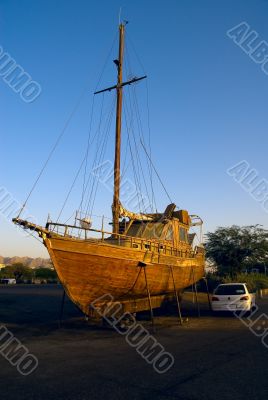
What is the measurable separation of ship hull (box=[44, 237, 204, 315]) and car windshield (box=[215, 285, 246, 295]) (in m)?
3.11

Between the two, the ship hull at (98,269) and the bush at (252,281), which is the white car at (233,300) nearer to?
the ship hull at (98,269)

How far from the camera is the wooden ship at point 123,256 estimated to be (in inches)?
552

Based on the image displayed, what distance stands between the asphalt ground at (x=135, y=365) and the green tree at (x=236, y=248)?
27.1 meters

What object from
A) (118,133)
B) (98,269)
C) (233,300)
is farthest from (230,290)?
(118,133)

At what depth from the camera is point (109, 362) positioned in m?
8.61

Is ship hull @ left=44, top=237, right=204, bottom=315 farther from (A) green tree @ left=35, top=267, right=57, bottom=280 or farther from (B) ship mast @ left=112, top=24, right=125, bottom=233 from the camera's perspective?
(A) green tree @ left=35, top=267, right=57, bottom=280

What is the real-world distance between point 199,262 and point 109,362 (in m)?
17.4

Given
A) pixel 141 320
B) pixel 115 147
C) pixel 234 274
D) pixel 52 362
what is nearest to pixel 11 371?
pixel 52 362

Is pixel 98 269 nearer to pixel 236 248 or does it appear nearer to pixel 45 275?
pixel 236 248

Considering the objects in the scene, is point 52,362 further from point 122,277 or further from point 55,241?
point 122,277

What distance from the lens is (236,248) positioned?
4231 cm

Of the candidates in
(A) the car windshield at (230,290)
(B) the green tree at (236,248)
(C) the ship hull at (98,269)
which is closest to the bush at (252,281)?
(B) the green tree at (236,248)

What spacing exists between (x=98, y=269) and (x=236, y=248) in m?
30.6

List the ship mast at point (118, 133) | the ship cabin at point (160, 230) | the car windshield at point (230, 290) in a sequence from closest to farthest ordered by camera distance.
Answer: the car windshield at point (230, 290)
the ship cabin at point (160, 230)
the ship mast at point (118, 133)
